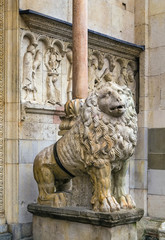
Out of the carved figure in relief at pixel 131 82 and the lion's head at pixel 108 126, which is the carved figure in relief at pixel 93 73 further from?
the lion's head at pixel 108 126

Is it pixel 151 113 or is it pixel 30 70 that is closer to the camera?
pixel 30 70

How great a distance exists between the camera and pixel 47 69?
21.7 feet

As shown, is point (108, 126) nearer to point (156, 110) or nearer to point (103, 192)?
point (103, 192)

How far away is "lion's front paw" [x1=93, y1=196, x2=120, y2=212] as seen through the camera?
4.83m

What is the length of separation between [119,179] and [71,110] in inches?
42.2

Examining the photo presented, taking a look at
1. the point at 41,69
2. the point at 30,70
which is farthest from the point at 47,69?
the point at 30,70

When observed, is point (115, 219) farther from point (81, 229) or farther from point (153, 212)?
point (153, 212)

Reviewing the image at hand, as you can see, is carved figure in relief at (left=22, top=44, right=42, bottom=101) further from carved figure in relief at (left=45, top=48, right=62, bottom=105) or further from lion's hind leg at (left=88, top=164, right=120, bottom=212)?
lion's hind leg at (left=88, top=164, right=120, bottom=212)

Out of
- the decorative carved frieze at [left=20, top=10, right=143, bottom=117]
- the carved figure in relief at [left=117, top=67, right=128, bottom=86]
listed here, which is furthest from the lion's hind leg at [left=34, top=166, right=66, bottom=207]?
the carved figure in relief at [left=117, top=67, right=128, bottom=86]

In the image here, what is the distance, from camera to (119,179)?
5.16 m

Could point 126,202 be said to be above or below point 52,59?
below

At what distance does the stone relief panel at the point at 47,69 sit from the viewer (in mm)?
6250

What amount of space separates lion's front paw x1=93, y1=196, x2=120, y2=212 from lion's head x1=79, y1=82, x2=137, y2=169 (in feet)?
1.40

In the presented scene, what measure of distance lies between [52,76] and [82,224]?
8.26 ft
